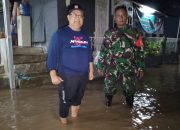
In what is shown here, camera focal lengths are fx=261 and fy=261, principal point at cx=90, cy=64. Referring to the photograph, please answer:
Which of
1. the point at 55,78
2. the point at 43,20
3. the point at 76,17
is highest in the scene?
the point at 43,20

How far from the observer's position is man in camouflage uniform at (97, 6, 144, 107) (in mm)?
4848

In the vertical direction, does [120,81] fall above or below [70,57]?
below

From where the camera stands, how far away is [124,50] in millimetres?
4852

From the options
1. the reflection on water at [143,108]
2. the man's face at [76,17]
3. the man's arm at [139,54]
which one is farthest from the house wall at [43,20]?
the man's face at [76,17]

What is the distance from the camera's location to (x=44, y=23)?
9094 mm

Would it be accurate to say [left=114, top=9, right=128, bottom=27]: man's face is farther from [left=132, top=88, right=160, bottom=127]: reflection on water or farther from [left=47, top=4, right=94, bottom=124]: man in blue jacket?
[left=132, top=88, right=160, bottom=127]: reflection on water

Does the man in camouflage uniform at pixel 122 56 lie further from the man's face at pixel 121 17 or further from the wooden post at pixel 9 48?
the wooden post at pixel 9 48

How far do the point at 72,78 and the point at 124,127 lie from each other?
3.79 ft

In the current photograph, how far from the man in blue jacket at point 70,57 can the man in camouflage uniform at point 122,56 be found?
2.98 feet

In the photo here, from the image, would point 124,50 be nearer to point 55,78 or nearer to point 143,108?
point 143,108

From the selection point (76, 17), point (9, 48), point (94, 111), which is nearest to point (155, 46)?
point (9, 48)

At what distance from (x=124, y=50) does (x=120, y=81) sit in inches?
24.3

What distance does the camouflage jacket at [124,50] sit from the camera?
4852mm

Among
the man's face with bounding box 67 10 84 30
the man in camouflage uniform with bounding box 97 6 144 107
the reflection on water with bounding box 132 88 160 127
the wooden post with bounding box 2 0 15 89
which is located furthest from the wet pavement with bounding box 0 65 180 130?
the man's face with bounding box 67 10 84 30
